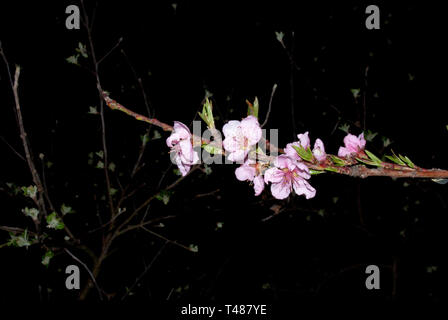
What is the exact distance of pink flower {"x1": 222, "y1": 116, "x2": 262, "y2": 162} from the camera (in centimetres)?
82

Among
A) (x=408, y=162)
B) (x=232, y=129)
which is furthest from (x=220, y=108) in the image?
(x=408, y=162)

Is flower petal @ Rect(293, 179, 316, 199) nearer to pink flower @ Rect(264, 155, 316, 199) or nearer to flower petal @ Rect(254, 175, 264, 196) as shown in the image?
pink flower @ Rect(264, 155, 316, 199)

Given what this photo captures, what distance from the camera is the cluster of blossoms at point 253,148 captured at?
0.83m

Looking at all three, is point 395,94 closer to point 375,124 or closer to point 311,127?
point 375,124

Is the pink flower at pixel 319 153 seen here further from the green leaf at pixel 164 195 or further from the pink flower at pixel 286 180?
the green leaf at pixel 164 195

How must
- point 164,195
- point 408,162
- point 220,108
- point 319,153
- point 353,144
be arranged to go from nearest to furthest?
point 408,162 < point 319,153 < point 353,144 < point 164,195 < point 220,108

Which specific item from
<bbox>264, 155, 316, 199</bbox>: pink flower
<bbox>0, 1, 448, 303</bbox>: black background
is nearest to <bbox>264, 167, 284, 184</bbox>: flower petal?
<bbox>264, 155, 316, 199</bbox>: pink flower

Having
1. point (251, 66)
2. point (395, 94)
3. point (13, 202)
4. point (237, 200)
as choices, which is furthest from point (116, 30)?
point (395, 94)

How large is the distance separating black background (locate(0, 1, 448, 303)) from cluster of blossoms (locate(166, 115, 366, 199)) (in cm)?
215

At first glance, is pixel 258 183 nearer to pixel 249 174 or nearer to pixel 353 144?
pixel 249 174

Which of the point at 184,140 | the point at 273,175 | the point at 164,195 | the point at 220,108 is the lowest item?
the point at 164,195

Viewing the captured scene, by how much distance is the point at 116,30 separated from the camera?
10.7 feet

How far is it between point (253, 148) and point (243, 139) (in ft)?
0.13

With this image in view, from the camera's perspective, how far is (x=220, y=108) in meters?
3.53
